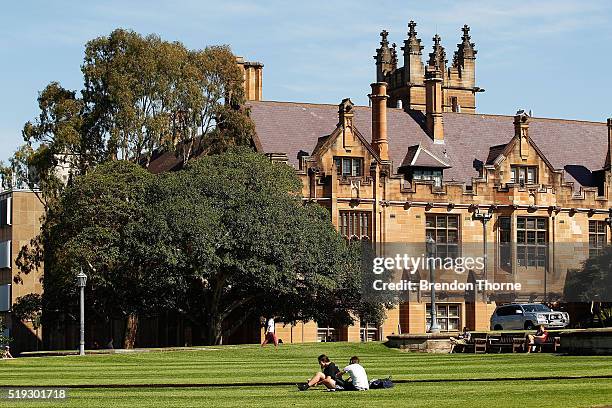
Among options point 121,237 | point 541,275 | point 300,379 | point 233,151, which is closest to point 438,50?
point 541,275

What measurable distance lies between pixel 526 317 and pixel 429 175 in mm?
17332

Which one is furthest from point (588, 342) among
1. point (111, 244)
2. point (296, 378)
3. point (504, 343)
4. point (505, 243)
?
point (505, 243)

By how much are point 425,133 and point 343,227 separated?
12023mm

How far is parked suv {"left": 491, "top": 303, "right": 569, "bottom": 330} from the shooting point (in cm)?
7269

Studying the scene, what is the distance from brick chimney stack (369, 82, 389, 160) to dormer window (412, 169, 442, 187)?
6.88ft

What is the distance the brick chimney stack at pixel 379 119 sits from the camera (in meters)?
88.4

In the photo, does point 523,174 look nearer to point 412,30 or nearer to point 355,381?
point 412,30

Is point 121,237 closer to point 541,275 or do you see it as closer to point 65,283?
point 65,283

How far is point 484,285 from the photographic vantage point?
3457 inches

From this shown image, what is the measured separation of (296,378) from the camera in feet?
135

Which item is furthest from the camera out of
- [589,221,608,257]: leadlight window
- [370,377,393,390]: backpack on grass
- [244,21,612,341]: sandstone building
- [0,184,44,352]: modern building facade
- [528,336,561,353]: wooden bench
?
[0,184,44,352]: modern building facade

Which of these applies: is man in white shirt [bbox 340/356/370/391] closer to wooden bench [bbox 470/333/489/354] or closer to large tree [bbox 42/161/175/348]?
wooden bench [bbox 470/333/489/354]

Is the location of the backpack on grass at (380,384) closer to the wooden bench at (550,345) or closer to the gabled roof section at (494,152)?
the wooden bench at (550,345)

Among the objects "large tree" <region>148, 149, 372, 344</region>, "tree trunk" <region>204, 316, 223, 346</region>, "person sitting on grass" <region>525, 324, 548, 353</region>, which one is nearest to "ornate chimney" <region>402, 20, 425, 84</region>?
"large tree" <region>148, 149, 372, 344</region>
